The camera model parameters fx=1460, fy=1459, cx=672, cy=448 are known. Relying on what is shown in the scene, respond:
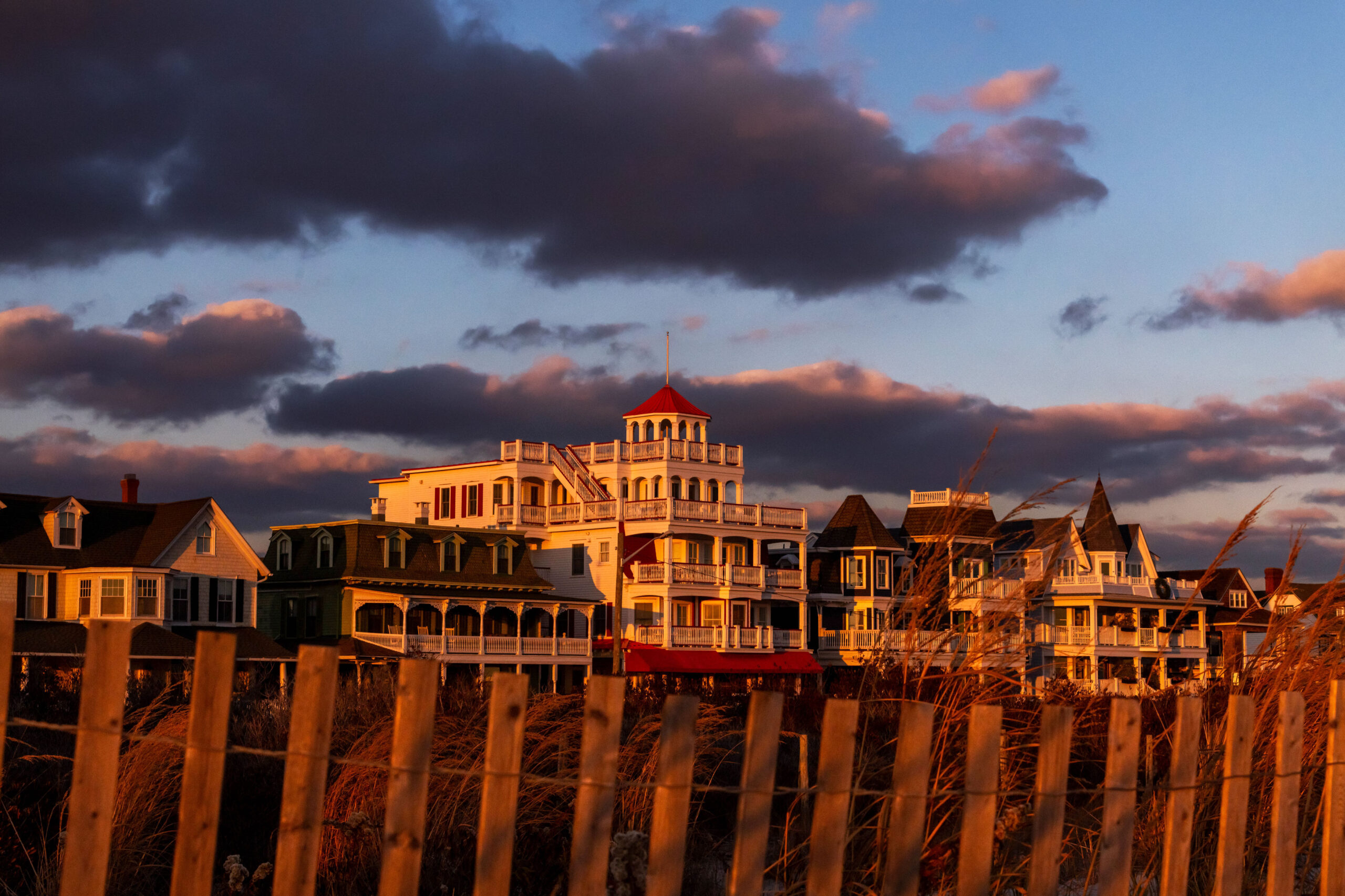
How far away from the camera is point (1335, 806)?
6.98 m

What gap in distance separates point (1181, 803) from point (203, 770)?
150 inches

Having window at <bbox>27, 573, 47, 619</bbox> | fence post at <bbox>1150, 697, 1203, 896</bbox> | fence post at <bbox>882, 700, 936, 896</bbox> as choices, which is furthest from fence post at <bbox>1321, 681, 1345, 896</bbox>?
window at <bbox>27, 573, 47, 619</bbox>

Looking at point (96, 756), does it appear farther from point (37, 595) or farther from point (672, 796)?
point (37, 595)

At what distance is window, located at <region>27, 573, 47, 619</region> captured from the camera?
48.5 m

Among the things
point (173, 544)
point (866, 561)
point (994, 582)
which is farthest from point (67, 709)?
point (866, 561)

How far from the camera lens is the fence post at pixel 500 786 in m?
4.30

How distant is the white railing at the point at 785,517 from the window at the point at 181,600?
26.8 metres


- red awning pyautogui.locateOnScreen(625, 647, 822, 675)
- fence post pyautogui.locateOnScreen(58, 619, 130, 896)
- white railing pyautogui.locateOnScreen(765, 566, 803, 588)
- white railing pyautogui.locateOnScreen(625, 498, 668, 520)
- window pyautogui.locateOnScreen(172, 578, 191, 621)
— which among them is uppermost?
white railing pyautogui.locateOnScreen(625, 498, 668, 520)

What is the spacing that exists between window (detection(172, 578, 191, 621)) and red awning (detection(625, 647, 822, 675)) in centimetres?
1695

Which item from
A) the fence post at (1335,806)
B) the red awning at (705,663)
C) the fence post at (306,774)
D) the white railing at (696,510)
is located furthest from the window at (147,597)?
the fence post at (306,774)

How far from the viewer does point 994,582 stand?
9633 millimetres

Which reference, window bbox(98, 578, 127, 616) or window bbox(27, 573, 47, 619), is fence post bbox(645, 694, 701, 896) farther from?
window bbox(27, 573, 47, 619)

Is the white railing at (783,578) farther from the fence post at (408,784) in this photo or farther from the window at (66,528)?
the fence post at (408,784)

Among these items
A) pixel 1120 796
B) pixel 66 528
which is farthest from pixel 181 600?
pixel 1120 796
